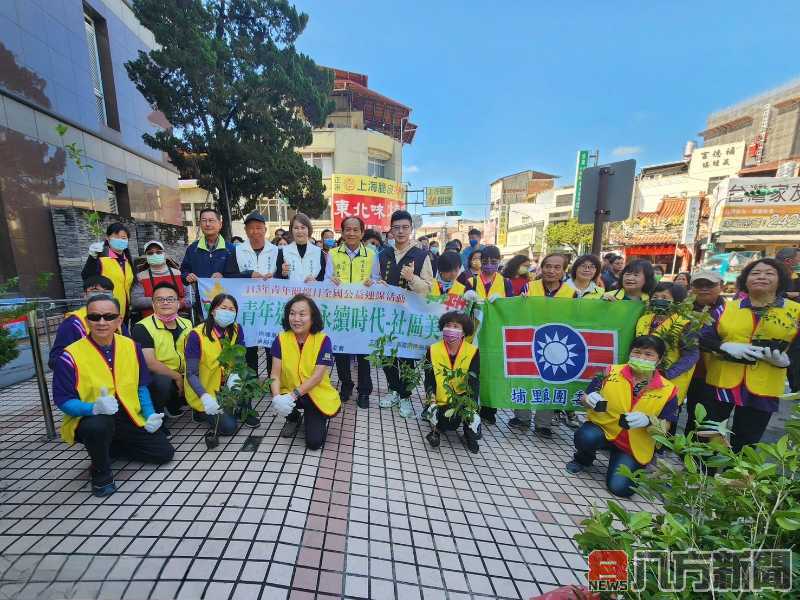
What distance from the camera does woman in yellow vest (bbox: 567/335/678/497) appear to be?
2.82 m

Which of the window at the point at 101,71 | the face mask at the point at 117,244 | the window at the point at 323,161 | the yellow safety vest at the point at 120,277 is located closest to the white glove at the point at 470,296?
the yellow safety vest at the point at 120,277

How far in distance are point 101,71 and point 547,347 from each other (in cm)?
1343

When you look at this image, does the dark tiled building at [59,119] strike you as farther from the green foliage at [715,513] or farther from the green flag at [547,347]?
the green foliage at [715,513]

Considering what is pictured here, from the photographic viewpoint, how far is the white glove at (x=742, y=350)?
2830 millimetres

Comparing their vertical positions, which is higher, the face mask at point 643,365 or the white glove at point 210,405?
the face mask at point 643,365

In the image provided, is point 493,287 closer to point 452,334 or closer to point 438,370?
point 452,334

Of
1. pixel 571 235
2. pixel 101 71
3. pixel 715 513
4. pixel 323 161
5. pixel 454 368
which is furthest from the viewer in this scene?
pixel 571 235

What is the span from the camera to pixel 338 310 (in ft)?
13.4

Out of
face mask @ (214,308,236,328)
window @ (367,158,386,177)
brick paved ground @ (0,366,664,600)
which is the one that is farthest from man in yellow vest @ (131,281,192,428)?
window @ (367,158,386,177)

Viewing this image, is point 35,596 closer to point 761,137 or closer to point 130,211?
point 130,211

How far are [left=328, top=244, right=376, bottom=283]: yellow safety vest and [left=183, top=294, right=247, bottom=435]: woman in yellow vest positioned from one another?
132cm

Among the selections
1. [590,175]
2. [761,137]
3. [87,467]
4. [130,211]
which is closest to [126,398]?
[87,467]

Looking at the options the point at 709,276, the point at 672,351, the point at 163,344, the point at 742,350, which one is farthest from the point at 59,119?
the point at 742,350

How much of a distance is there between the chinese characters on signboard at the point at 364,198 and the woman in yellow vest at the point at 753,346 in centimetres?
2292
